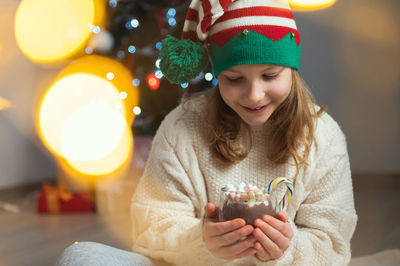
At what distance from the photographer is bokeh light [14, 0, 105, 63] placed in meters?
3.04

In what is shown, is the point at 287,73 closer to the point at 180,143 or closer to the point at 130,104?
the point at 180,143

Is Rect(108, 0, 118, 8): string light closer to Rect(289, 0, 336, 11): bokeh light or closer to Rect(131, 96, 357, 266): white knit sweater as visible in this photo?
Rect(289, 0, 336, 11): bokeh light

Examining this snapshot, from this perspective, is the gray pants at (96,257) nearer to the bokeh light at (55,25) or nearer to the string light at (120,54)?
the string light at (120,54)

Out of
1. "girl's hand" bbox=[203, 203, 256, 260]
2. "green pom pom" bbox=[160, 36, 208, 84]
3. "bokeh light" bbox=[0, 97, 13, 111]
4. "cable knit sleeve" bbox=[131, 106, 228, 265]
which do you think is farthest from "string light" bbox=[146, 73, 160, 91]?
"girl's hand" bbox=[203, 203, 256, 260]

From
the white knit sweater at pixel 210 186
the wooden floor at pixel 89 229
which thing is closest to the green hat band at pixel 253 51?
the white knit sweater at pixel 210 186

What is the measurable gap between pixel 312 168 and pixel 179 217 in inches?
14.6

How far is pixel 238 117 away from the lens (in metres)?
1.27

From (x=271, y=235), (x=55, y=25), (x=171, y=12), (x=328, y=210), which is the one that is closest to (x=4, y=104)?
(x=55, y=25)

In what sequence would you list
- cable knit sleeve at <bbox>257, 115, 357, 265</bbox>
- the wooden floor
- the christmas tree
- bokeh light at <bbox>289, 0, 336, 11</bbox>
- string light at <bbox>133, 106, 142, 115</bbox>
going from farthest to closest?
bokeh light at <bbox>289, 0, 336, 11</bbox> → string light at <bbox>133, 106, 142, 115</bbox> → the christmas tree → the wooden floor → cable knit sleeve at <bbox>257, 115, 357, 265</bbox>

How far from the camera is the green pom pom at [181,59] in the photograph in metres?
1.15

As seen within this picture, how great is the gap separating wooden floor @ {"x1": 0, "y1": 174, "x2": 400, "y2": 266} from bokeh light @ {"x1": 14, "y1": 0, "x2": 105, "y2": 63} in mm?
1049

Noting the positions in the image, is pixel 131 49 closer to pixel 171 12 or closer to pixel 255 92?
pixel 171 12

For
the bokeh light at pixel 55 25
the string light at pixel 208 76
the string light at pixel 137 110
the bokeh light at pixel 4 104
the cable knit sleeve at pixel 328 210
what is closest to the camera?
the cable knit sleeve at pixel 328 210

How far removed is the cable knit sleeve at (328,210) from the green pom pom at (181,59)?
39 cm
